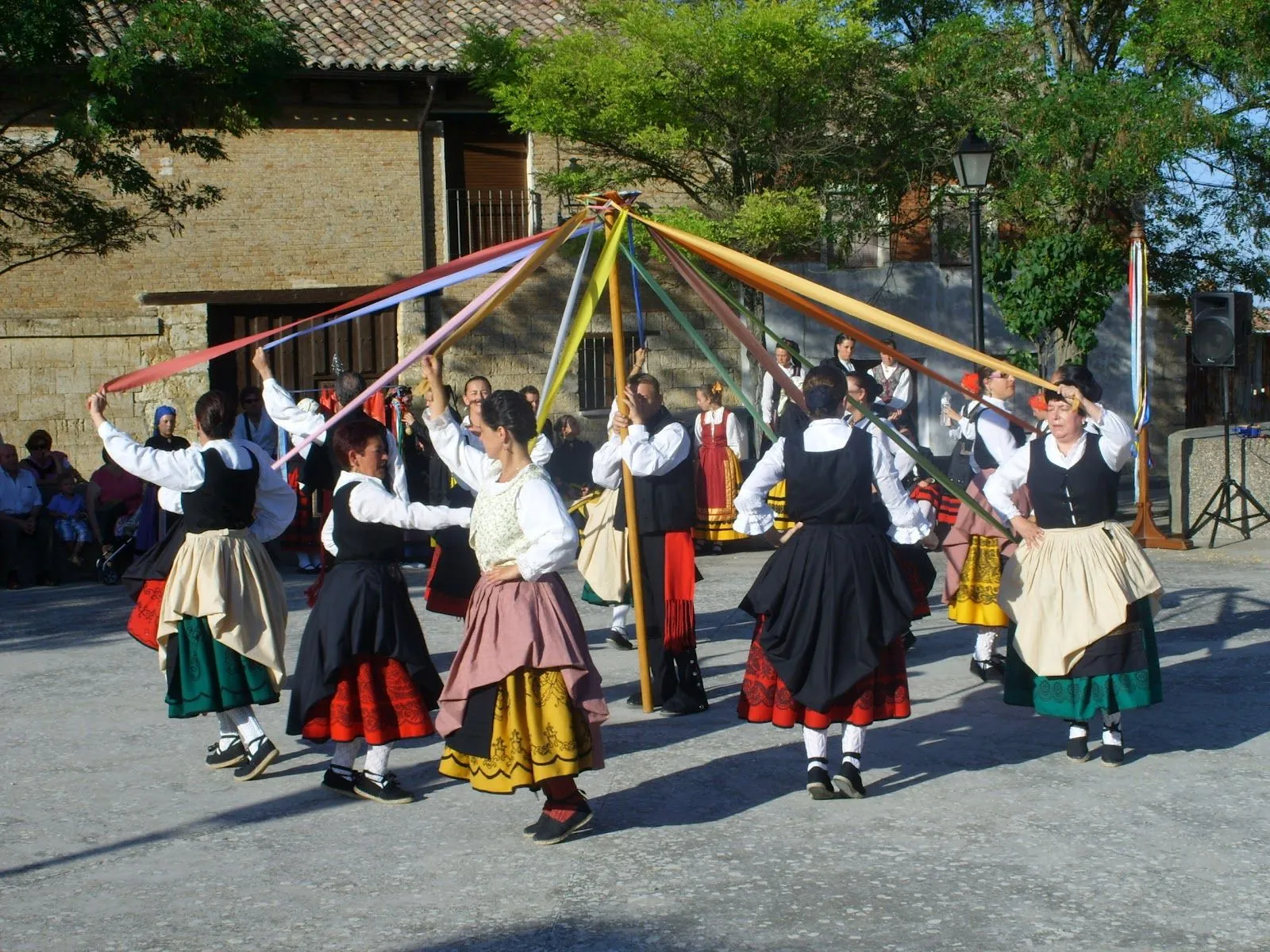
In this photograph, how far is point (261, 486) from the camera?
6312mm

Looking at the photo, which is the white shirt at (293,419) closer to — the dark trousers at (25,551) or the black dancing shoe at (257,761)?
the black dancing shoe at (257,761)

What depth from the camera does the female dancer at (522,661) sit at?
498 cm

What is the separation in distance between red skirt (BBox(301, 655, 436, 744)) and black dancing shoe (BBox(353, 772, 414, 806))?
17cm

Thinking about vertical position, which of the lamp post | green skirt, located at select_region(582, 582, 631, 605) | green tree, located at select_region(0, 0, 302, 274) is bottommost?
green skirt, located at select_region(582, 582, 631, 605)

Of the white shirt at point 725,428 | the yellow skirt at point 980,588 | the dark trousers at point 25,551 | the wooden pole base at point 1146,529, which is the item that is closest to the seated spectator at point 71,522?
the dark trousers at point 25,551

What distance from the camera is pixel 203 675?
6.05m

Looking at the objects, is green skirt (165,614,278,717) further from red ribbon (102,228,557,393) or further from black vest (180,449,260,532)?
red ribbon (102,228,557,393)

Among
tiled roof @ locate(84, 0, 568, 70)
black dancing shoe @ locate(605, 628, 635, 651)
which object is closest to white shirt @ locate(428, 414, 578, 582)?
black dancing shoe @ locate(605, 628, 635, 651)

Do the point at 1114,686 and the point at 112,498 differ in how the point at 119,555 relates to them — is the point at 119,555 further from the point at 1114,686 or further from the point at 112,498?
the point at 1114,686

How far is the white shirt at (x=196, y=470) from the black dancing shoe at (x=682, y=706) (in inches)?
79.8

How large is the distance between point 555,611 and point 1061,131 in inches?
529

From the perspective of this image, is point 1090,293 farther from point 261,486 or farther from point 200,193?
point 261,486

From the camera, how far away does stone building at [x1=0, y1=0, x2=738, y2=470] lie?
19.3m

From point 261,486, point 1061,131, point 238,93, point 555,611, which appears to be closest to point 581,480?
point 238,93
